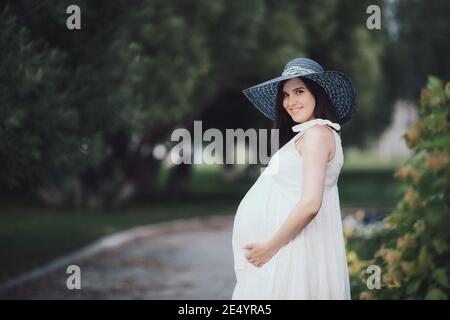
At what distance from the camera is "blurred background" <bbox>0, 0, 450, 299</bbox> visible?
7930mm

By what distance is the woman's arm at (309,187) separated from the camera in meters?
Result: 3.29

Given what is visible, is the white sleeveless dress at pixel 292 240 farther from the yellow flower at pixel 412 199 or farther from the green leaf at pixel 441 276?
the yellow flower at pixel 412 199

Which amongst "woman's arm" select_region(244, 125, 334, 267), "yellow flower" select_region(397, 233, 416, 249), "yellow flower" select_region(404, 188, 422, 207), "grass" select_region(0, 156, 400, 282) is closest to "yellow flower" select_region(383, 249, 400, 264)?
"yellow flower" select_region(397, 233, 416, 249)

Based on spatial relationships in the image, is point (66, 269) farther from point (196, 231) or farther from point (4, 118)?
point (196, 231)

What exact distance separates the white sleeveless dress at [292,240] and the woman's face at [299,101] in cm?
10

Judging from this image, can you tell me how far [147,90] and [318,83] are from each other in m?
12.5

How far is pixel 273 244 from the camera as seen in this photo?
134 inches

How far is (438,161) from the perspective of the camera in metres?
4.62

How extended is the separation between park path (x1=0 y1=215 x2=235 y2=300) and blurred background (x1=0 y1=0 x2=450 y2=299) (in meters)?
0.64

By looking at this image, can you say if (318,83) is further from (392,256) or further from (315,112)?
(392,256)

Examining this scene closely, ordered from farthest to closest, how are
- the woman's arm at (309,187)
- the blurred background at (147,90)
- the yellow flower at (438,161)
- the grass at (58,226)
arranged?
the grass at (58,226), the blurred background at (147,90), the yellow flower at (438,161), the woman's arm at (309,187)

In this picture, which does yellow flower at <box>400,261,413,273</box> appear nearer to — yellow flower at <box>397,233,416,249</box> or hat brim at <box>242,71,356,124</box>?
yellow flower at <box>397,233,416,249</box>

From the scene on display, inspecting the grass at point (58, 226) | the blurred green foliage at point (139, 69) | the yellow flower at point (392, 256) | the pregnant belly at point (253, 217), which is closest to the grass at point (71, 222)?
the grass at point (58, 226)
